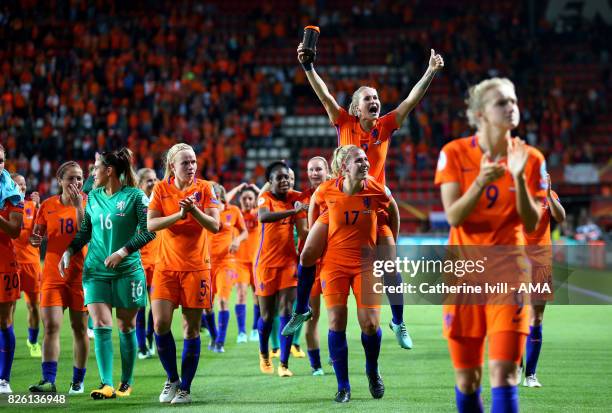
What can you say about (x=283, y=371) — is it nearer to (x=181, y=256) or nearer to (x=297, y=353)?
(x=297, y=353)

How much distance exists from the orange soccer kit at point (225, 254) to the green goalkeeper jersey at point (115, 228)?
4.88 metres

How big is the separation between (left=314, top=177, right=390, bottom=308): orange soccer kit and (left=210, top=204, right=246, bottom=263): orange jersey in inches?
194

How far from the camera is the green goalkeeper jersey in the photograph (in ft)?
26.6

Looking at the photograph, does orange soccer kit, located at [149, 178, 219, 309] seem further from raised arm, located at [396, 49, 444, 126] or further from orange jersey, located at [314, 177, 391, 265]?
raised arm, located at [396, 49, 444, 126]

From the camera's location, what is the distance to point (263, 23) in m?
36.0

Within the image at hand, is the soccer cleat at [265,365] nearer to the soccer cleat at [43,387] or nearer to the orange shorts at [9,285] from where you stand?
the soccer cleat at [43,387]

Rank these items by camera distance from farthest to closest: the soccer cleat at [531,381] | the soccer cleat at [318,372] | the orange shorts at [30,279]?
the orange shorts at [30,279] < the soccer cleat at [318,372] < the soccer cleat at [531,381]

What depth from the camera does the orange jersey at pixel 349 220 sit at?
26.9 feet

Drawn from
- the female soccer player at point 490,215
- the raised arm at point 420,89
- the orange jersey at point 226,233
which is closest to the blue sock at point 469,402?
the female soccer player at point 490,215

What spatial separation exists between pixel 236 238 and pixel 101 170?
470cm

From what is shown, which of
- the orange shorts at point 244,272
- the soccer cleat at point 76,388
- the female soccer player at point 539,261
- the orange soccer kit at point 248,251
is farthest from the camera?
the orange soccer kit at point 248,251

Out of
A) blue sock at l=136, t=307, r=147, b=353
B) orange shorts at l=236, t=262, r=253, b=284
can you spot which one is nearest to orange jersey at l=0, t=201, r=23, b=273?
blue sock at l=136, t=307, r=147, b=353

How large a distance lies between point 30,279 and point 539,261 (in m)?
6.24

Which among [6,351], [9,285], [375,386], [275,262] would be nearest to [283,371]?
[275,262]
